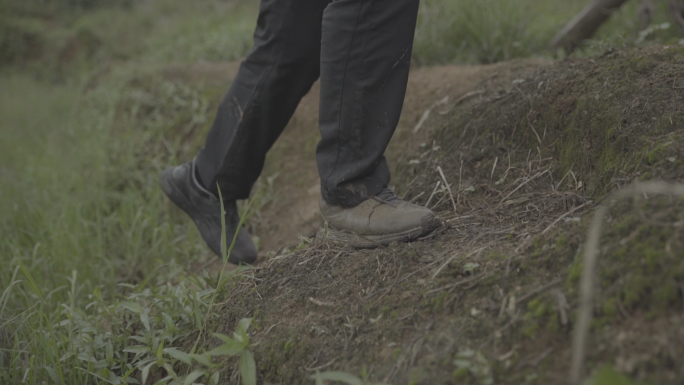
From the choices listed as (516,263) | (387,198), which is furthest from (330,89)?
(516,263)

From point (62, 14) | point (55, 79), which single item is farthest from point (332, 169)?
point (62, 14)

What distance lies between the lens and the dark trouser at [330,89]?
1580 millimetres

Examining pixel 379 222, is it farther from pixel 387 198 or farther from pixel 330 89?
pixel 330 89

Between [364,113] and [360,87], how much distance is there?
77 mm

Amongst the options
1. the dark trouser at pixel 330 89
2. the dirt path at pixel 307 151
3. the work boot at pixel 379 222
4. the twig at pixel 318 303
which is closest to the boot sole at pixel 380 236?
the work boot at pixel 379 222

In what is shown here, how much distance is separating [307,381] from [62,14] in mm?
12187

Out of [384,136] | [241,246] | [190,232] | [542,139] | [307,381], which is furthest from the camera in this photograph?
[190,232]

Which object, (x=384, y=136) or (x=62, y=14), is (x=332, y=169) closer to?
(x=384, y=136)

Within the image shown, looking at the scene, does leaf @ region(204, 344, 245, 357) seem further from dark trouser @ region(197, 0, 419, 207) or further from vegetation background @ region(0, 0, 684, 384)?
dark trouser @ region(197, 0, 419, 207)

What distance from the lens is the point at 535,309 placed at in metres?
1.11

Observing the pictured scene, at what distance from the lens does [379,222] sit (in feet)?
5.42

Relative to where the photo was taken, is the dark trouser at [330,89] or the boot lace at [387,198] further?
the boot lace at [387,198]

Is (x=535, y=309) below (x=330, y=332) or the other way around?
the other way around

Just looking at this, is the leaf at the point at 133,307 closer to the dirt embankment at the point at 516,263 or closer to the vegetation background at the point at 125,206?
the vegetation background at the point at 125,206
